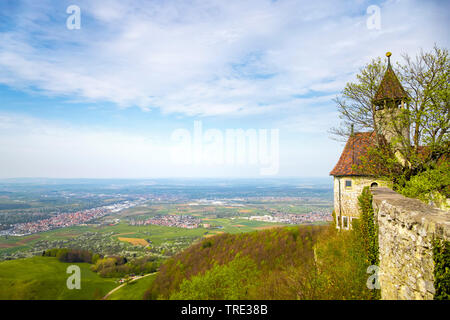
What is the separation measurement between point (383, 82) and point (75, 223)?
257ft

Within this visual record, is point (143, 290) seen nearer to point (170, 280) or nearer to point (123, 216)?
point (170, 280)

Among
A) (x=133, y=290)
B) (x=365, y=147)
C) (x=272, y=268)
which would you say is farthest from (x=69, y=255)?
(x=365, y=147)

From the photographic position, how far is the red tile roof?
1523 cm

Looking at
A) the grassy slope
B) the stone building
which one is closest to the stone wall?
the stone building

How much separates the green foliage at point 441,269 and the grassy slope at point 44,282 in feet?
96.7

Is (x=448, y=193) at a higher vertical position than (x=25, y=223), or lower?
higher

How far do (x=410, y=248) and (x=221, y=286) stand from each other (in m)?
20.7

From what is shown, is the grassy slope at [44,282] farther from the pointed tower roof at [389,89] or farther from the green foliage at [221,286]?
the pointed tower roof at [389,89]

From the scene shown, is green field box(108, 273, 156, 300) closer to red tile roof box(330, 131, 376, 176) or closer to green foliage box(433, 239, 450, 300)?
red tile roof box(330, 131, 376, 176)

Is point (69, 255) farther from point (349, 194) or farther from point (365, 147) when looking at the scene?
point (365, 147)

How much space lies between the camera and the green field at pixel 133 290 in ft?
83.0
